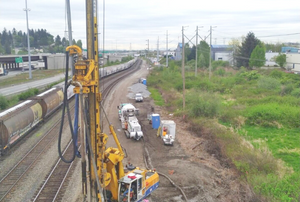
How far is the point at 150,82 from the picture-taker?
55969mm

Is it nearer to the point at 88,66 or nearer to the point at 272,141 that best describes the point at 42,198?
the point at 88,66

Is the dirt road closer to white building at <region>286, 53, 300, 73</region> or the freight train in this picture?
the freight train

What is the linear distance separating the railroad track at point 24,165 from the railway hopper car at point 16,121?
1298 mm

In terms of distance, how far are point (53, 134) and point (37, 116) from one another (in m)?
2.05

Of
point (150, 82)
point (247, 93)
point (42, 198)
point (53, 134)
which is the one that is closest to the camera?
point (42, 198)

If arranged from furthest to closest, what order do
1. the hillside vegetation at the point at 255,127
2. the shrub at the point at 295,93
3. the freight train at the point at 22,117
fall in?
the shrub at the point at 295,93
the freight train at the point at 22,117
the hillside vegetation at the point at 255,127

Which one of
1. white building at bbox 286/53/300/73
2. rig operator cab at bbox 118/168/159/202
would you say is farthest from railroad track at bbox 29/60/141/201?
white building at bbox 286/53/300/73

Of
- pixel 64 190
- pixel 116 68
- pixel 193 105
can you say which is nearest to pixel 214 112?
pixel 193 105

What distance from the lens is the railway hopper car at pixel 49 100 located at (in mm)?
25172

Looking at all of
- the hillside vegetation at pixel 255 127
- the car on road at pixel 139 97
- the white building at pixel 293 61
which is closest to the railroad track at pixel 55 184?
the hillside vegetation at pixel 255 127

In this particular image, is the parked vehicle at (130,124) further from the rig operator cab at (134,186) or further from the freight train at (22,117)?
the rig operator cab at (134,186)

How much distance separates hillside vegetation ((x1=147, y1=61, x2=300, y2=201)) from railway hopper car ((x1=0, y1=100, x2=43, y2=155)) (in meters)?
12.7

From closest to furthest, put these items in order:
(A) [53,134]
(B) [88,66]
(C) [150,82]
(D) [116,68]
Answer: (B) [88,66], (A) [53,134], (C) [150,82], (D) [116,68]

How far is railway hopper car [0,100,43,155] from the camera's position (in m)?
17.4
